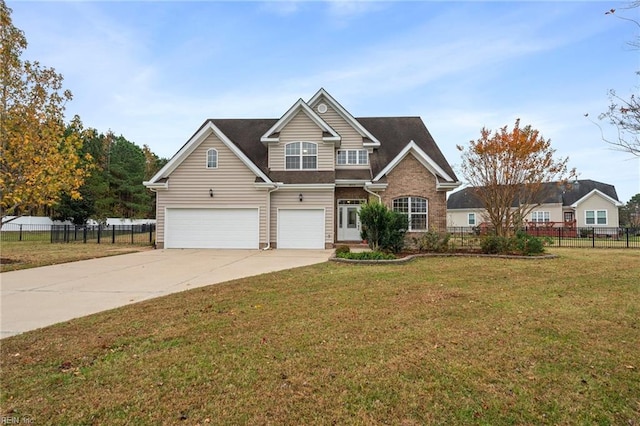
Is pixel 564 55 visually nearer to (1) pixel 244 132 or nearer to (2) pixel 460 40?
(2) pixel 460 40

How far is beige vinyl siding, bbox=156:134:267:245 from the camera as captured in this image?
667 inches

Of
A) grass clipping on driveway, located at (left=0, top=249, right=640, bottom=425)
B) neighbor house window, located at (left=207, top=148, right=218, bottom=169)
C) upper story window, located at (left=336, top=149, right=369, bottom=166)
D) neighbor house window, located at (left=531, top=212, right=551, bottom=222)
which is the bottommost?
grass clipping on driveway, located at (left=0, top=249, right=640, bottom=425)

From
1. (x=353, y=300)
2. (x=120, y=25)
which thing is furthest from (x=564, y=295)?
(x=120, y=25)

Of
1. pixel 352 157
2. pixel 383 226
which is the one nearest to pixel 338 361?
pixel 383 226

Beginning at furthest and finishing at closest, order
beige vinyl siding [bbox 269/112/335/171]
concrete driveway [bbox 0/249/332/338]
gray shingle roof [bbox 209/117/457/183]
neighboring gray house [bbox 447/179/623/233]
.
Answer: neighboring gray house [bbox 447/179/623/233] < gray shingle roof [bbox 209/117/457/183] < beige vinyl siding [bbox 269/112/335/171] < concrete driveway [bbox 0/249/332/338]

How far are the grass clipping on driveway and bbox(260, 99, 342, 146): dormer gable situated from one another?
12.7m

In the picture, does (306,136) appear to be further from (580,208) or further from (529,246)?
(580,208)

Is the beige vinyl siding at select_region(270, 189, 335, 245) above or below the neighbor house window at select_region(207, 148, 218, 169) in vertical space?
below

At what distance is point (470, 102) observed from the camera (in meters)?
20.9

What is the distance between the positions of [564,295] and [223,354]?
6916 mm

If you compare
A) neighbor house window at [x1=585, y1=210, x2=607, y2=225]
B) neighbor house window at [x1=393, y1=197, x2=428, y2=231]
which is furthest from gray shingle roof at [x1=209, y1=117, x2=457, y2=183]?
neighbor house window at [x1=585, y1=210, x2=607, y2=225]

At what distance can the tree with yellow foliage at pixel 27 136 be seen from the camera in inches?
474

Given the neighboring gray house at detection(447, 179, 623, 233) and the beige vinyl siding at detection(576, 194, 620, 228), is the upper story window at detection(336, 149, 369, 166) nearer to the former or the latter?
the neighboring gray house at detection(447, 179, 623, 233)

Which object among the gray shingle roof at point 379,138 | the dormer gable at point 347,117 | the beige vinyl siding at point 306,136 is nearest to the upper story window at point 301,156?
the beige vinyl siding at point 306,136
